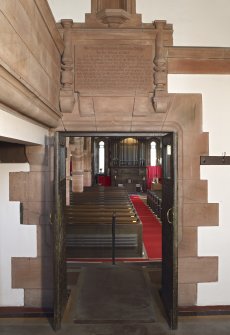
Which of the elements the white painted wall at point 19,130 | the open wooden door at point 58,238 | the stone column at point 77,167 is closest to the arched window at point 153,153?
the stone column at point 77,167

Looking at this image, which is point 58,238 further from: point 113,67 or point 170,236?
point 113,67

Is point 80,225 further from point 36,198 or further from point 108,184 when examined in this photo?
point 108,184

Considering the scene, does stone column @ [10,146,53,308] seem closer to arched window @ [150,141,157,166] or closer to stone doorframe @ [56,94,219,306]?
stone doorframe @ [56,94,219,306]

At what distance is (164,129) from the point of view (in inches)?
151

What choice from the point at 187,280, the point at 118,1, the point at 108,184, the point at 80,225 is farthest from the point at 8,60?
the point at 108,184

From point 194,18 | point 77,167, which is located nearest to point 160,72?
point 194,18

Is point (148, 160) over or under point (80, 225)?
over

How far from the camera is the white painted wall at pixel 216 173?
3.85 m

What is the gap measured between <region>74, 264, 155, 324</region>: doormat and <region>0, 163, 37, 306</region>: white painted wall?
79cm

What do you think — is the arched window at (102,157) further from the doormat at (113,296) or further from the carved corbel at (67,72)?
the carved corbel at (67,72)

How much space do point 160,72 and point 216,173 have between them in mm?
1312

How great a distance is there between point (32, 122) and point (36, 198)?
1.03 metres

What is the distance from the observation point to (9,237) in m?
3.83

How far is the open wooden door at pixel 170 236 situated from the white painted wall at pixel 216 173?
41cm
